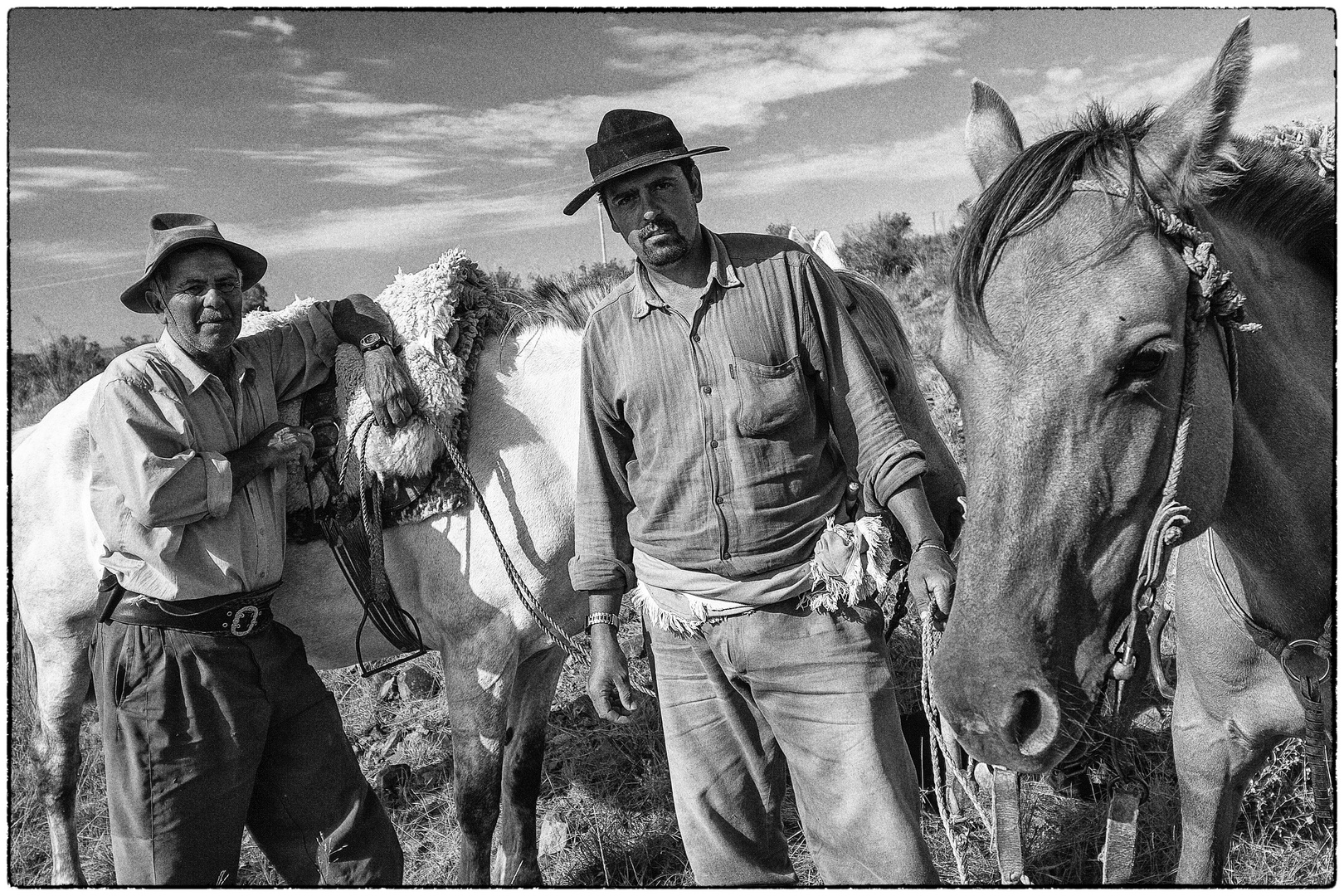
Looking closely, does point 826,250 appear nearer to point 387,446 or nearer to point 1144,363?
point 387,446

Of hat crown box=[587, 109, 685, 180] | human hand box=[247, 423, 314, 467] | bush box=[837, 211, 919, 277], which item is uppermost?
bush box=[837, 211, 919, 277]

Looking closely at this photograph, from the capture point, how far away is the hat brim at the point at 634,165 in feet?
8.04

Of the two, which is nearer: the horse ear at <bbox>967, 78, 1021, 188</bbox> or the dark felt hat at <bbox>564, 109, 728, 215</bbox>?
the horse ear at <bbox>967, 78, 1021, 188</bbox>

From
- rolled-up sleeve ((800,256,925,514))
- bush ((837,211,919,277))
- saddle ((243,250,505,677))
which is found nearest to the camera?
rolled-up sleeve ((800,256,925,514))

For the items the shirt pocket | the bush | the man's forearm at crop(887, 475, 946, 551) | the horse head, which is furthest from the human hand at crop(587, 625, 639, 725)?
the bush

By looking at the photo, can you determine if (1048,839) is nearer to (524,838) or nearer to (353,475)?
(524,838)

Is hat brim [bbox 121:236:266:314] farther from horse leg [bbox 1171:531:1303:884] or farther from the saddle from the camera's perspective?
horse leg [bbox 1171:531:1303:884]

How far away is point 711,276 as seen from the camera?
8.26ft

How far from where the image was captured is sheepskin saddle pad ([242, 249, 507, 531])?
3.54 metres

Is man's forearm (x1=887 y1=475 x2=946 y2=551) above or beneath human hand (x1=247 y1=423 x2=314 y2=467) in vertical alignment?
beneath

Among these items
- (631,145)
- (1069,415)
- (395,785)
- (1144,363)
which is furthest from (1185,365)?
(395,785)

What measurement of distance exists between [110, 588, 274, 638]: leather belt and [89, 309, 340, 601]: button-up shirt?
0.22ft

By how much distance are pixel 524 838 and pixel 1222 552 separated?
2.85 m

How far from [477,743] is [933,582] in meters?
2.17
